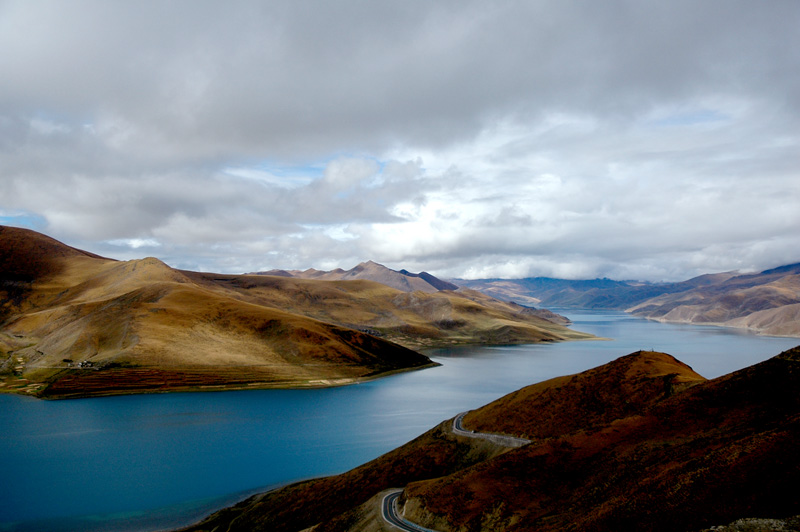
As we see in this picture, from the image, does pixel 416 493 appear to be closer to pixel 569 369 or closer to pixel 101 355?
pixel 101 355

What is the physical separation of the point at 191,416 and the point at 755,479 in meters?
102

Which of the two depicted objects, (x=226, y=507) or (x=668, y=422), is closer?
(x=668, y=422)

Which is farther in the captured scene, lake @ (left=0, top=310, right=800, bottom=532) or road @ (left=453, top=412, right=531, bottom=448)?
lake @ (left=0, top=310, right=800, bottom=532)

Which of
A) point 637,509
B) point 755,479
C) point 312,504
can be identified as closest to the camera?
point 755,479

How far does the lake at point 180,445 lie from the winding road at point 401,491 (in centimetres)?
2073

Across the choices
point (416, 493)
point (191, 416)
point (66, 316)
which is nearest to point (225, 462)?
point (191, 416)

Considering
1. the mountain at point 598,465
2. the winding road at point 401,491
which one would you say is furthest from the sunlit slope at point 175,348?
the winding road at point 401,491

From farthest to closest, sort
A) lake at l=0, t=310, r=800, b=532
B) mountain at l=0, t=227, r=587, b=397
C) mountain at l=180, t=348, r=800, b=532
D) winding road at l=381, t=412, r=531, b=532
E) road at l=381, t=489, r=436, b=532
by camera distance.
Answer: mountain at l=0, t=227, r=587, b=397
lake at l=0, t=310, r=800, b=532
winding road at l=381, t=412, r=531, b=532
road at l=381, t=489, r=436, b=532
mountain at l=180, t=348, r=800, b=532

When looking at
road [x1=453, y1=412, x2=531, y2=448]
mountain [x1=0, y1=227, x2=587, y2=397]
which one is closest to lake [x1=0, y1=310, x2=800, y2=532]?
mountain [x1=0, y1=227, x2=587, y2=397]

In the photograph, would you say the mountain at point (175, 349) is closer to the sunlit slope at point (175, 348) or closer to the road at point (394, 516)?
the sunlit slope at point (175, 348)

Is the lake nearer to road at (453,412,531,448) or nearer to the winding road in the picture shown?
road at (453,412,531,448)

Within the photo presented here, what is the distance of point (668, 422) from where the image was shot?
4166cm

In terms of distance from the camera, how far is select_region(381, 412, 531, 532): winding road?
122 feet

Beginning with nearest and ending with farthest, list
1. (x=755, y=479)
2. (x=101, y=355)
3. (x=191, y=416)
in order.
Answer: (x=755, y=479), (x=191, y=416), (x=101, y=355)
